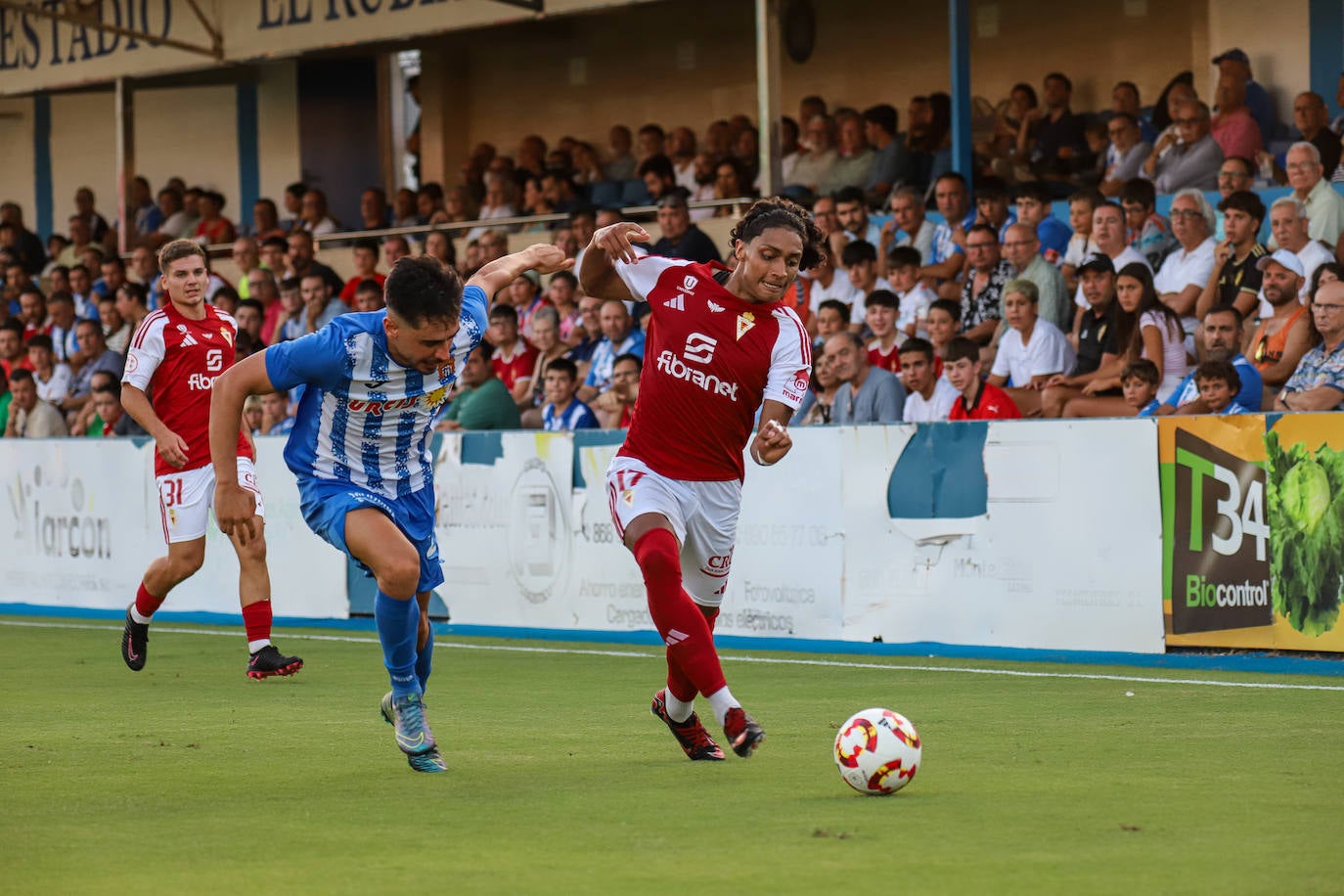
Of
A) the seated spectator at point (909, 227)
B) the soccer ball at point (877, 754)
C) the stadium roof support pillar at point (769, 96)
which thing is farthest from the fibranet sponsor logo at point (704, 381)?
the stadium roof support pillar at point (769, 96)

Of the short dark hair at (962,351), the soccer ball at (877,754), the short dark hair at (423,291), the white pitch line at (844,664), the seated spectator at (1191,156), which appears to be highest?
the seated spectator at (1191,156)

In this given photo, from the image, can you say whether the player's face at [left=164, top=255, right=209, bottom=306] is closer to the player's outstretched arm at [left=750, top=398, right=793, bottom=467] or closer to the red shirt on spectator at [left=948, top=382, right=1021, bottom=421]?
the red shirt on spectator at [left=948, top=382, right=1021, bottom=421]

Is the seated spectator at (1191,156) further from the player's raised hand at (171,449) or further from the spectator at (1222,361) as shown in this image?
the player's raised hand at (171,449)

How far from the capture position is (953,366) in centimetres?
1312

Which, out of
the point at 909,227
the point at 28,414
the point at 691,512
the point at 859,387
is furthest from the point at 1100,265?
the point at 28,414

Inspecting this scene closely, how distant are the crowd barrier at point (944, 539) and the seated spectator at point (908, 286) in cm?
270

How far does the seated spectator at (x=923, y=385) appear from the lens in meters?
13.5

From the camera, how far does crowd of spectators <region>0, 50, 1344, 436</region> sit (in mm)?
13102

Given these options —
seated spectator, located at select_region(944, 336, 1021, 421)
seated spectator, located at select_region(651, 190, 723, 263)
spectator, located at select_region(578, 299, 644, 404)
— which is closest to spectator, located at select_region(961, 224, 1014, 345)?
seated spectator, located at select_region(944, 336, 1021, 421)

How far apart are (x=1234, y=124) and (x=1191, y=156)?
0.46m

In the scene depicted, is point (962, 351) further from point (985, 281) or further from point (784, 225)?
point (784, 225)

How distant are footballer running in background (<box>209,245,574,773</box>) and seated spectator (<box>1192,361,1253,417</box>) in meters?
A: 5.44

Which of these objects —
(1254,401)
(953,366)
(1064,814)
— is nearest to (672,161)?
(953,366)

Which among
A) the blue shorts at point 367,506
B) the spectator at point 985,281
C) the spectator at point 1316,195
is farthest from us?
the spectator at point 985,281
